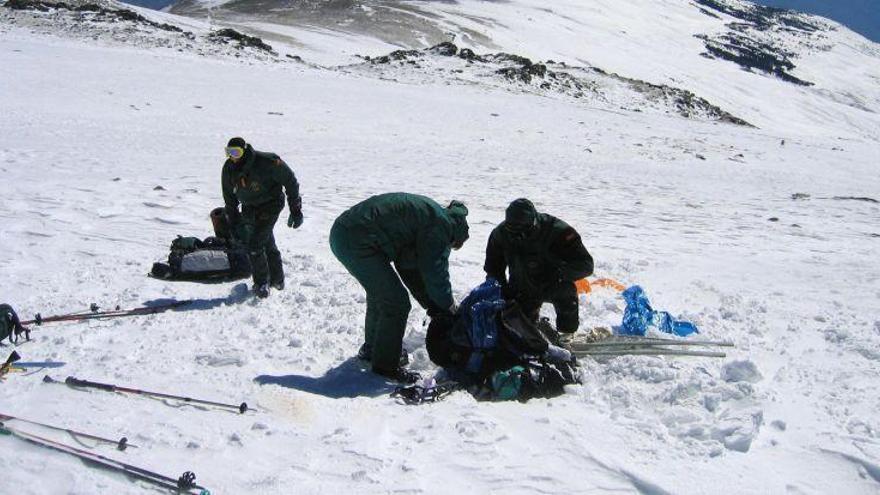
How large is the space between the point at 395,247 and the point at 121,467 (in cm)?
230

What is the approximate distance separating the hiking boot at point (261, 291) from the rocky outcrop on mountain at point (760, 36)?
3788 inches

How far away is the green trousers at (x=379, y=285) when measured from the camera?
196 inches

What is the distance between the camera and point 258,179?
648 centimetres

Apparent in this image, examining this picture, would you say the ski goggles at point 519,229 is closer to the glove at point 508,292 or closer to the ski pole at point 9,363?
the glove at point 508,292

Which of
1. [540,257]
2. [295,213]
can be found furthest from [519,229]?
[295,213]

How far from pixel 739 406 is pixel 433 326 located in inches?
90.2

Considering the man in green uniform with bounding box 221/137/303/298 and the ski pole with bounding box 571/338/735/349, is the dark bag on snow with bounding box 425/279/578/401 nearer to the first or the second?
the ski pole with bounding box 571/338/735/349

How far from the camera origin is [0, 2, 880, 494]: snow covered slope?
3.94 m

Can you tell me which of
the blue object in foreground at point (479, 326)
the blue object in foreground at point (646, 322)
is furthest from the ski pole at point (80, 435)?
the blue object in foreground at point (646, 322)

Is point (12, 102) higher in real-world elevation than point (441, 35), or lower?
lower

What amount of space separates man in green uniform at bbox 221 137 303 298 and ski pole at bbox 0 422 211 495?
314 centimetres

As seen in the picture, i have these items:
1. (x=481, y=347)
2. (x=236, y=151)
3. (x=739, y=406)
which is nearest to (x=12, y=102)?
(x=236, y=151)

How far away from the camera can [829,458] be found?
13.6 feet

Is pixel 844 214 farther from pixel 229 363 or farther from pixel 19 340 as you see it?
pixel 19 340
